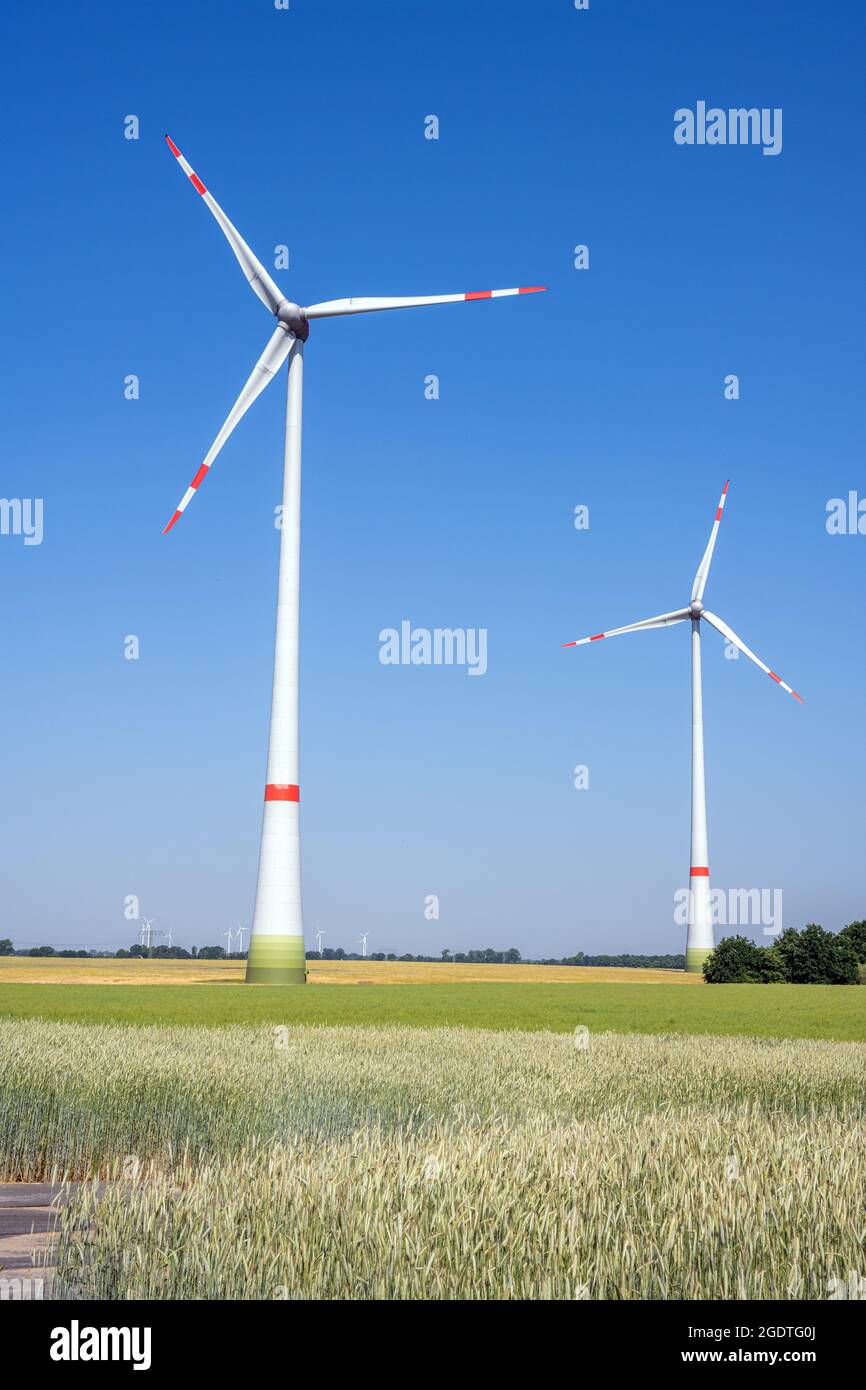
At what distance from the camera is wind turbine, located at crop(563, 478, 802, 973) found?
105 m

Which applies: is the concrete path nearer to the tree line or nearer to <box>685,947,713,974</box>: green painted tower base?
the tree line

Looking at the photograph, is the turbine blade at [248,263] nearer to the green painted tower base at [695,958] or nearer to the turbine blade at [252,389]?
the turbine blade at [252,389]

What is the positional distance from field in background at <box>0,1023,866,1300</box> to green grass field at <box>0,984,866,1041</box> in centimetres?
2134

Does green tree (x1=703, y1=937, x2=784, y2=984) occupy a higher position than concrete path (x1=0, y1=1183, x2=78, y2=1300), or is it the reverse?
concrete path (x1=0, y1=1183, x2=78, y2=1300)

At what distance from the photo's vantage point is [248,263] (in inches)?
2940

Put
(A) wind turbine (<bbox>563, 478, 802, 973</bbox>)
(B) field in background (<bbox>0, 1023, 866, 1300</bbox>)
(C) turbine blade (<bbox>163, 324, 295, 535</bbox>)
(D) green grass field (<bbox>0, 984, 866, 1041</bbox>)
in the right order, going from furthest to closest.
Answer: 1. (A) wind turbine (<bbox>563, 478, 802, 973</bbox>)
2. (C) turbine blade (<bbox>163, 324, 295, 535</bbox>)
3. (D) green grass field (<bbox>0, 984, 866, 1041</bbox>)
4. (B) field in background (<bbox>0, 1023, 866, 1300</bbox>)

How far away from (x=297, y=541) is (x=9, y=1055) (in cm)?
5212

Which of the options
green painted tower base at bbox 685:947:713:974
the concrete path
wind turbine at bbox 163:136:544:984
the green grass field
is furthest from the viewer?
green painted tower base at bbox 685:947:713:974

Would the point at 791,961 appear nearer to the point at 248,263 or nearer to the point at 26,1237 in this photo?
the point at 248,263

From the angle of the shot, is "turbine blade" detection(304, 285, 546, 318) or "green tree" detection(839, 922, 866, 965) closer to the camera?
"turbine blade" detection(304, 285, 546, 318)

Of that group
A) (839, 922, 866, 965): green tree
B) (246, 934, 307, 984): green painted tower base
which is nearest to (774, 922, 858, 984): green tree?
(839, 922, 866, 965): green tree

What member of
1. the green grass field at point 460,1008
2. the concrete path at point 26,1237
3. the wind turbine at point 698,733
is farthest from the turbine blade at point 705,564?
the concrete path at point 26,1237
